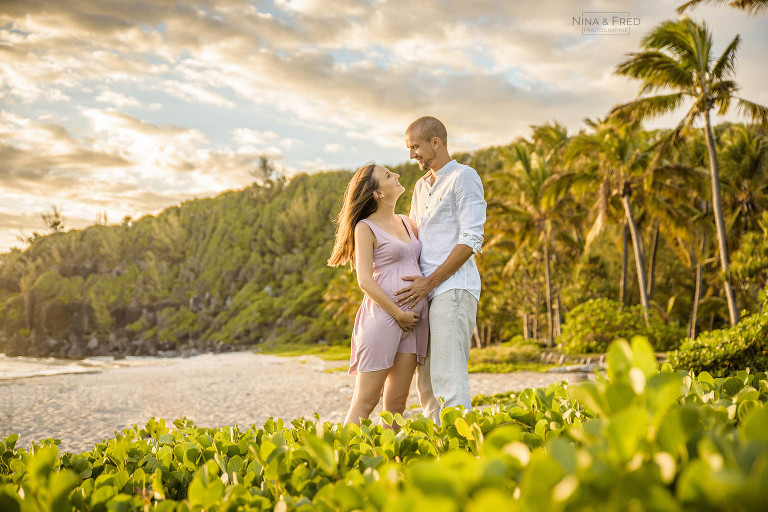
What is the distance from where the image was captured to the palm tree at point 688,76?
14.1 m

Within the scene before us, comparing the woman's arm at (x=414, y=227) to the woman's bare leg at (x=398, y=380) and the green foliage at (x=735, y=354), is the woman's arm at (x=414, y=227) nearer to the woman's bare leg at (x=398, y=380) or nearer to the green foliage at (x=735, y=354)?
the woman's bare leg at (x=398, y=380)

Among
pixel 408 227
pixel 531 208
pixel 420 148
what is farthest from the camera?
pixel 531 208

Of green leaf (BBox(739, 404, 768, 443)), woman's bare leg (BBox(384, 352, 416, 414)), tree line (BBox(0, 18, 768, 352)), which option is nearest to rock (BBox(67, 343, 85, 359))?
tree line (BBox(0, 18, 768, 352))

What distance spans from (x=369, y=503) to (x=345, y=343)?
47496mm

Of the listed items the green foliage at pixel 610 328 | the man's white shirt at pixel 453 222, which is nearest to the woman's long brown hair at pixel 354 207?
the man's white shirt at pixel 453 222

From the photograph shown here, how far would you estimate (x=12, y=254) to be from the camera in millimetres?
71812

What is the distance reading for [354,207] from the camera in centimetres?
338

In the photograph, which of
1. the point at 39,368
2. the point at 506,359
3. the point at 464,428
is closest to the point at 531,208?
the point at 506,359

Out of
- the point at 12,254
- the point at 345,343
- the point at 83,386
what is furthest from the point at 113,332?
the point at 83,386

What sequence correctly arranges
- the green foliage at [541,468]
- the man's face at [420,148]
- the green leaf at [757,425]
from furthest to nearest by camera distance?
the man's face at [420,148]
the green leaf at [757,425]
the green foliage at [541,468]

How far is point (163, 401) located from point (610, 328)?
47.3 ft

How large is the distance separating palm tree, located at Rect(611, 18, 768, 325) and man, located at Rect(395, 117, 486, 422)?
14.3 metres

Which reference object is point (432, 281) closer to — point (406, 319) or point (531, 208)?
point (406, 319)

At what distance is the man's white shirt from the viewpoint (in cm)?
310
